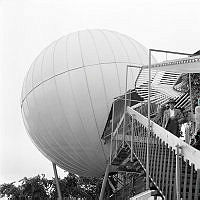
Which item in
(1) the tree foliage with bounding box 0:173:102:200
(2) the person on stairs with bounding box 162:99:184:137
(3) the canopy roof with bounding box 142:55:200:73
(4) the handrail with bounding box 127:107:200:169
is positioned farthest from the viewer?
(1) the tree foliage with bounding box 0:173:102:200

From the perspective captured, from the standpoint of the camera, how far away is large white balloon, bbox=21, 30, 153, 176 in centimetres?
1683

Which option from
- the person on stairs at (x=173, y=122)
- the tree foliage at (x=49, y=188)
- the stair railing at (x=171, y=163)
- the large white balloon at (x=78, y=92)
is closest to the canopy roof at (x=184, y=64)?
the person on stairs at (x=173, y=122)

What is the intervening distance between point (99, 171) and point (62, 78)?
501 centimetres

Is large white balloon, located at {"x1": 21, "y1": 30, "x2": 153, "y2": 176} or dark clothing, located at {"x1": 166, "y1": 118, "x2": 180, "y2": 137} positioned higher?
large white balloon, located at {"x1": 21, "y1": 30, "x2": 153, "y2": 176}

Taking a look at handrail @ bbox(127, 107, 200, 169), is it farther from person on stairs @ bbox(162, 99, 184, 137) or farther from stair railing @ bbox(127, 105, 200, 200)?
person on stairs @ bbox(162, 99, 184, 137)

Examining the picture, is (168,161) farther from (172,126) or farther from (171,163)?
(172,126)

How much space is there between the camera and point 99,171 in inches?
750

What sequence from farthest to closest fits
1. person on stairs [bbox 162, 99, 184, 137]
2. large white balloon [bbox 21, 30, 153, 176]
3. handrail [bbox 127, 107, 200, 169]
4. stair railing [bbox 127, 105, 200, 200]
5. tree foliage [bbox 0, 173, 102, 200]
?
tree foliage [bbox 0, 173, 102, 200], large white balloon [bbox 21, 30, 153, 176], person on stairs [bbox 162, 99, 184, 137], stair railing [bbox 127, 105, 200, 200], handrail [bbox 127, 107, 200, 169]

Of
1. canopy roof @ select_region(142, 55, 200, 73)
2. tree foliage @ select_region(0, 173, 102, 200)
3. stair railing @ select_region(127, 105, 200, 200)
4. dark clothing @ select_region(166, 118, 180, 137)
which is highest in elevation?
tree foliage @ select_region(0, 173, 102, 200)

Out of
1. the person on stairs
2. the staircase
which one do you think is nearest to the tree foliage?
the staircase

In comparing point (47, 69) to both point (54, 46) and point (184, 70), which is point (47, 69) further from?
point (184, 70)

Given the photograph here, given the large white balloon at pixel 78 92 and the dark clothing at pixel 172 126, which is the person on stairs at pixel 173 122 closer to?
the dark clothing at pixel 172 126

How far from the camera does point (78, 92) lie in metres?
16.8

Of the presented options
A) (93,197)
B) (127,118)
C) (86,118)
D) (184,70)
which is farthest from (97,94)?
(93,197)
